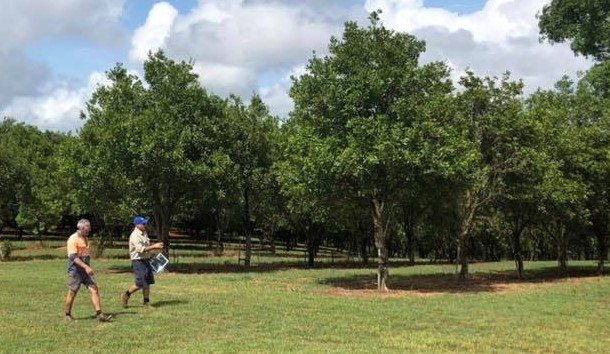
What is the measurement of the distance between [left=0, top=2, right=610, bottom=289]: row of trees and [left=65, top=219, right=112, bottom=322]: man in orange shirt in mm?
10092

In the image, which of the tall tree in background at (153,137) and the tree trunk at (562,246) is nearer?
the tall tree in background at (153,137)

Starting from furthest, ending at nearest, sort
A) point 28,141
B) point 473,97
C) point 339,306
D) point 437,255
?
1. point 437,255
2. point 28,141
3. point 473,97
4. point 339,306

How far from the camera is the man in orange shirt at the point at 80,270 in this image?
44.1 feet

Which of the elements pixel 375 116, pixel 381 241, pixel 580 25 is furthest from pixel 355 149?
pixel 580 25

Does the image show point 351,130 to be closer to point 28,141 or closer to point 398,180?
point 398,180

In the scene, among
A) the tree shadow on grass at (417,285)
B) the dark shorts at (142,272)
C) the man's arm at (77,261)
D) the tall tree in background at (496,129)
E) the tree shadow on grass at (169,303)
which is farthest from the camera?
the tall tree in background at (496,129)

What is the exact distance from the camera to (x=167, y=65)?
106ft

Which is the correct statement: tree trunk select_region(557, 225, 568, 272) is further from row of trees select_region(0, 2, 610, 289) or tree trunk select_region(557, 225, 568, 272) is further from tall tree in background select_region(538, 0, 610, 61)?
tall tree in background select_region(538, 0, 610, 61)

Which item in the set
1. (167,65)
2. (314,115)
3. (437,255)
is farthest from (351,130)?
(437,255)

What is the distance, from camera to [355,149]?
A: 21938 mm

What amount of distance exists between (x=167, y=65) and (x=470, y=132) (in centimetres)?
1490

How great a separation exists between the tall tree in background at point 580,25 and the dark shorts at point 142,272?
57.3 ft

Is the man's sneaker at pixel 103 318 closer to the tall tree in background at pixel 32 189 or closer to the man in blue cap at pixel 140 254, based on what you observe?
the man in blue cap at pixel 140 254

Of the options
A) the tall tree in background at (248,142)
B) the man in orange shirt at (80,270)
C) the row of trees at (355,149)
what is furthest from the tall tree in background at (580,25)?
the man in orange shirt at (80,270)
